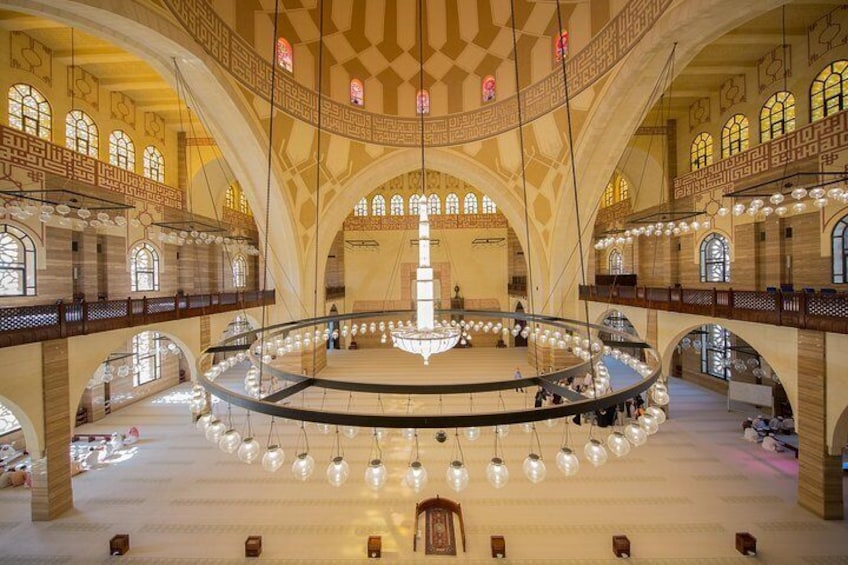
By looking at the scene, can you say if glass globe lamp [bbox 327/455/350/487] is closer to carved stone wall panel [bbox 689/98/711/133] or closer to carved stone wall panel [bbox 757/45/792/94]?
carved stone wall panel [bbox 757/45/792/94]

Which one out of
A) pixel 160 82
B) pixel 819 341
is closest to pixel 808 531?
pixel 819 341

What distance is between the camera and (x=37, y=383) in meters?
6.36

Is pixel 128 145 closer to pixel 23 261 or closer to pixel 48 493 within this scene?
pixel 23 261

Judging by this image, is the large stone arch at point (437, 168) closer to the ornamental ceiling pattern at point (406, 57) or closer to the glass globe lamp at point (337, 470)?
the ornamental ceiling pattern at point (406, 57)

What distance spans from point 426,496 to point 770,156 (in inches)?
453

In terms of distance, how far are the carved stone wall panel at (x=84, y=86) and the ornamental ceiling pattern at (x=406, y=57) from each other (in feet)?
14.7

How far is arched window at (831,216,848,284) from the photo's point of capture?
8.00 m

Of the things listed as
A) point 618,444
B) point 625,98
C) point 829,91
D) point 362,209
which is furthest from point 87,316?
point 829,91

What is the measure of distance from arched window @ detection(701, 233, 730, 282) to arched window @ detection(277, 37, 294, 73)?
1372 cm

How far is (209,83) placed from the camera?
8.50 m

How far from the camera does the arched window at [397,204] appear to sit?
2042cm

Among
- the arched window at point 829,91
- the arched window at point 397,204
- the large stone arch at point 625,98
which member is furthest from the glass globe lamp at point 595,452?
the arched window at point 397,204

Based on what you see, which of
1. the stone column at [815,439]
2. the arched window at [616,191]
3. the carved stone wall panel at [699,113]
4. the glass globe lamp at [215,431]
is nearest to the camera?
the glass globe lamp at [215,431]

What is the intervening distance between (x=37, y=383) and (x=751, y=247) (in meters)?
16.0
